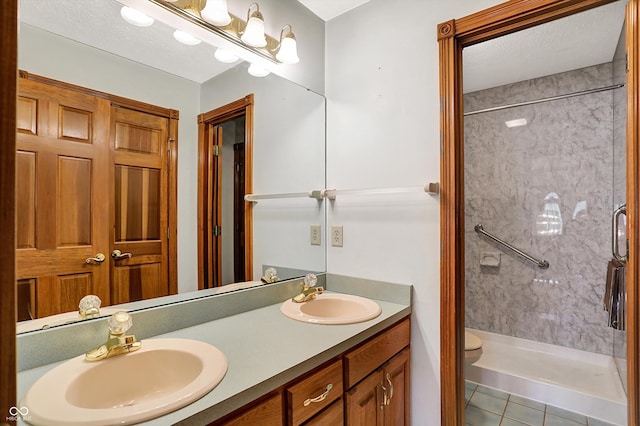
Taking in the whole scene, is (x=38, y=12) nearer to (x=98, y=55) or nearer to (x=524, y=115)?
(x=98, y=55)

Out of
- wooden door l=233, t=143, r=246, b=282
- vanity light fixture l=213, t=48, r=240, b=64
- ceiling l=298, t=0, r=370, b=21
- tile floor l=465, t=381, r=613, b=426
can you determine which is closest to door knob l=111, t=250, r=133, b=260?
wooden door l=233, t=143, r=246, b=282

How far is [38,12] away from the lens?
861mm

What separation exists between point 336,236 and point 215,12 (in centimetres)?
118

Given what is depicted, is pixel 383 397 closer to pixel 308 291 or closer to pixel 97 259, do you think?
pixel 308 291

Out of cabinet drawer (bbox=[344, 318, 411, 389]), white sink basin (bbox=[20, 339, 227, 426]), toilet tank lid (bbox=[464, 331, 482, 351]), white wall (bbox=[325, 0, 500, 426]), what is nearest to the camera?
white sink basin (bbox=[20, 339, 227, 426])

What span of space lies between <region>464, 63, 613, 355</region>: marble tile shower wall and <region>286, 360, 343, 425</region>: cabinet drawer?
230 centimetres

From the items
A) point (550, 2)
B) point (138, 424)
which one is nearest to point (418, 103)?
point (550, 2)

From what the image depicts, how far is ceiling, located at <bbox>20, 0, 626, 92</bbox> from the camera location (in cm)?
93

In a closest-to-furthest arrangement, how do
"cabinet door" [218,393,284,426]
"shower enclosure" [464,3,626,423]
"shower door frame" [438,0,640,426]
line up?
"cabinet door" [218,393,284,426] < "shower door frame" [438,0,640,426] < "shower enclosure" [464,3,626,423]

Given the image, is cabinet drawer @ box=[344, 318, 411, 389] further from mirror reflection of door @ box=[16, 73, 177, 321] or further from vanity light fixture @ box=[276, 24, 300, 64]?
vanity light fixture @ box=[276, 24, 300, 64]

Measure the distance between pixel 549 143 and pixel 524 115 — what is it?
31cm

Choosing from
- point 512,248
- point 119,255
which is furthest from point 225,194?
point 512,248

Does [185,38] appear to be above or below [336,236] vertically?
above

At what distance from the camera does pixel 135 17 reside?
3.45 feet
